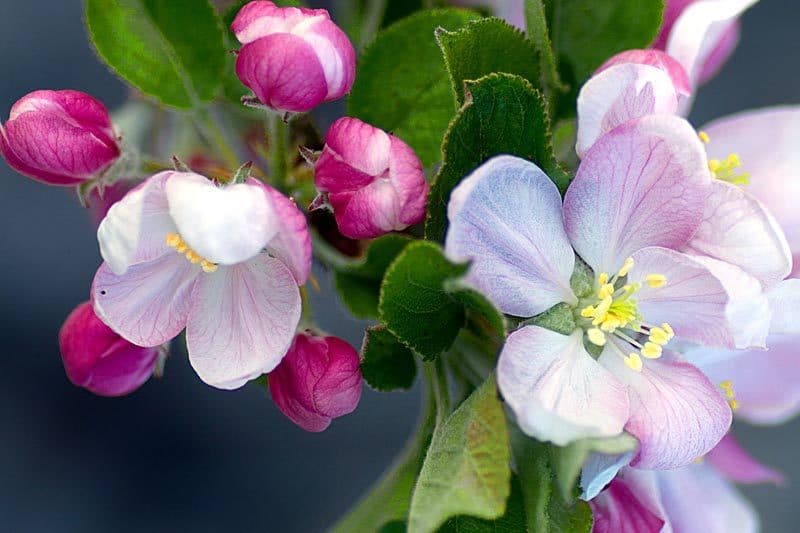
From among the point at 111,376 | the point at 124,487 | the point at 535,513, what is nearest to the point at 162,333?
the point at 111,376

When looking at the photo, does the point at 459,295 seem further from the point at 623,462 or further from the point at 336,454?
the point at 336,454

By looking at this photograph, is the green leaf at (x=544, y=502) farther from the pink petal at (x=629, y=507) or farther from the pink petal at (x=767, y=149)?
the pink petal at (x=767, y=149)

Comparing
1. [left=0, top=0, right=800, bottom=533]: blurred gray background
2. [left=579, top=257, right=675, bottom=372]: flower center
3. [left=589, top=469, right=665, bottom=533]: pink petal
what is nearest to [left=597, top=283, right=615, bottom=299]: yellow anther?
[left=579, top=257, right=675, bottom=372]: flower center

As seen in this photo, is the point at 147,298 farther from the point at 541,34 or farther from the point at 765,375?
the point at 765,375

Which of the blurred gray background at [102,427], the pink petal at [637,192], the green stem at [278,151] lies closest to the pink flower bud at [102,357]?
the green stem at [278,151]

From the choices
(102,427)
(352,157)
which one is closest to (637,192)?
(352,157)
